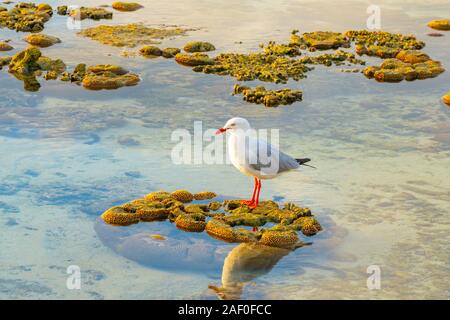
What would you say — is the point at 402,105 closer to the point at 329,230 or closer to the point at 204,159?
the point at 204,159

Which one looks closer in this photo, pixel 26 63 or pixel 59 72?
pixel 59 72

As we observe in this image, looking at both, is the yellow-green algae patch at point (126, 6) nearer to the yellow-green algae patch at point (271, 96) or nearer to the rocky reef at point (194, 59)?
the rocky reef at point (194, 59)

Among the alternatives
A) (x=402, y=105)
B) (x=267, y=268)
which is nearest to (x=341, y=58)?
(x=402, y=105)

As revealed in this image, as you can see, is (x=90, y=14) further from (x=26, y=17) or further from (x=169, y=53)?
(x=169, y=53)

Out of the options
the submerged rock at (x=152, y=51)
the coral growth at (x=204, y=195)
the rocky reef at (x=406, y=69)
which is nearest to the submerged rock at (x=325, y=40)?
the rocky reef at (x=406, y=69)

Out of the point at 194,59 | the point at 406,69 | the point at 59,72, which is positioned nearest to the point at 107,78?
the point at 59,72

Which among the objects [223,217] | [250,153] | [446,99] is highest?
[250,153]
